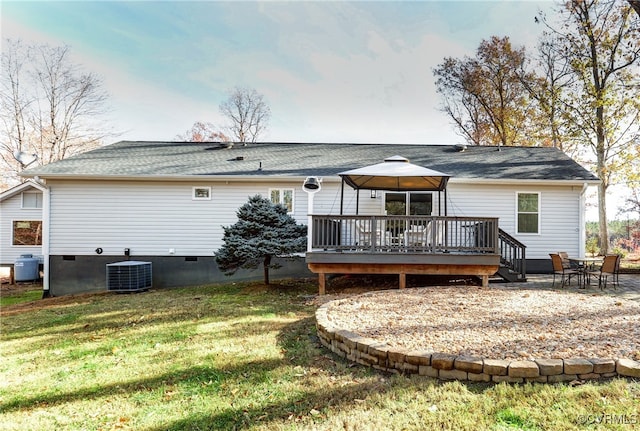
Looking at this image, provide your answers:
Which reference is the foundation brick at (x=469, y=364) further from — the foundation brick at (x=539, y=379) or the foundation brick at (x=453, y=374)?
the foundation brick at (x=539, y=379)

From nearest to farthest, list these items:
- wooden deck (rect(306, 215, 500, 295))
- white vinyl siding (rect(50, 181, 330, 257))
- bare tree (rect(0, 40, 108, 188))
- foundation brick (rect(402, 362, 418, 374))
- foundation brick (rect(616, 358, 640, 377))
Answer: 1. foundation brick (rect(616, 358, 640, 377))
2. foundation brick (rect(402, 362, 418, 374))
3. wooden deck (rect(306, 215, 500, 295))
4. white vinyl siding (rect(50, 181, 330, 257))
5. bare tree (rect(0, 40, 108, 188))

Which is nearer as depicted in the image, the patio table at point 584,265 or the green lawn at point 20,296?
the patio table at point 584,265

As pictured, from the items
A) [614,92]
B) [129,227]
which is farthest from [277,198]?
[614,92]

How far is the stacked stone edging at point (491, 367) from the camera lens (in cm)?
301

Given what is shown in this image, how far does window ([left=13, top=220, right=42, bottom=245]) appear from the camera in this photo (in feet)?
46.5

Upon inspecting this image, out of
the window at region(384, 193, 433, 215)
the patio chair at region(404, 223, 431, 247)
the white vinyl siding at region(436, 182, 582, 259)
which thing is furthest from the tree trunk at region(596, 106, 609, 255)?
the patio chair at region(404, 223, 431, 247)

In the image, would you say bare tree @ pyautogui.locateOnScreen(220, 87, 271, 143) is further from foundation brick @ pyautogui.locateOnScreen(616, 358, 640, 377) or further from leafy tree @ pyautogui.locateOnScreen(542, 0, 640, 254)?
foundation brick @ pyautogui.locateOnScreen(616, 358, 640, 377)

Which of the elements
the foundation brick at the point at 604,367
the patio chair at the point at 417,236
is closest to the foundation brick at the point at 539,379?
the foundation brick at the point at 604,367

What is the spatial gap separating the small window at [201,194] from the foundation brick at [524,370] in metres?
9.57

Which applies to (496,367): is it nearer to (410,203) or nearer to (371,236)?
(371,236)

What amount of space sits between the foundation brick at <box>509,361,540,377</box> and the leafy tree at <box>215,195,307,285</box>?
242 inches

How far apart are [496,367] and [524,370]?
8.8 inches

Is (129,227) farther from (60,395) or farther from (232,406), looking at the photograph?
(232,406)

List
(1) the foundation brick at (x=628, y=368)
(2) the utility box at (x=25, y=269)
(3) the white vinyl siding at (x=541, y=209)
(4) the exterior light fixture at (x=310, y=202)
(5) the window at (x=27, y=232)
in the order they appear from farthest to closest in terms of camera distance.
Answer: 1. (5) the window at (x=27, y=232)
2. (2) the utility box at (x=25, y=269)
3. (3) the white vinyl siding at (x=541, y=209)
4. (4) the exterior light fixture at (x=310, y=202)
5. (1) the foundation brick at (x=628, y=368)
